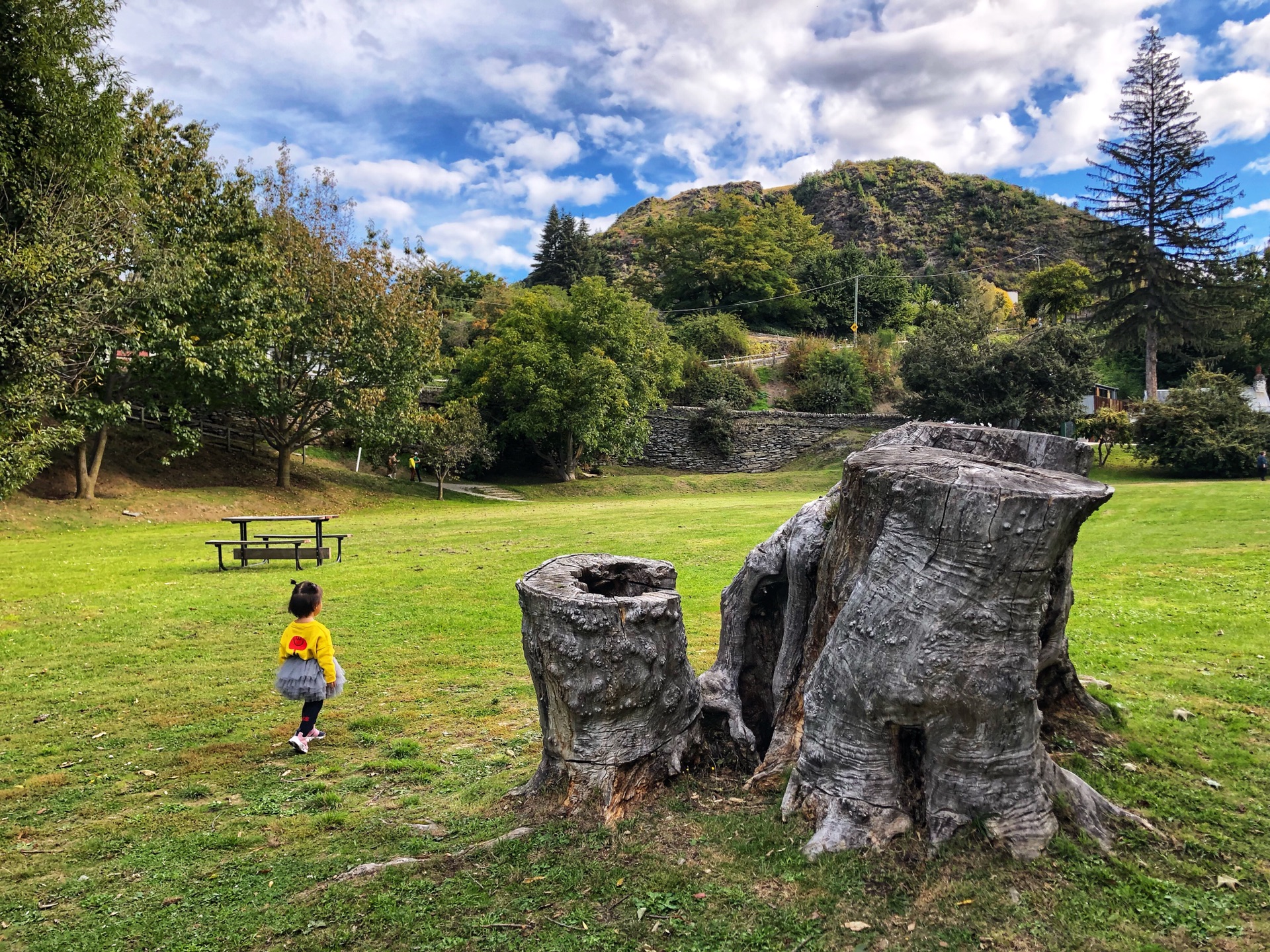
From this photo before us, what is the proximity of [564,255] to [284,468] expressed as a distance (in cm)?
4490

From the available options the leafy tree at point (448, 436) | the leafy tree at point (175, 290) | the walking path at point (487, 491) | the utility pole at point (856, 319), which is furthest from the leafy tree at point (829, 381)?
the leafy tree at point (175, 290)

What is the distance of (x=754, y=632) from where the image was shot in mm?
5465

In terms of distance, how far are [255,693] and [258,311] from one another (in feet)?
65.9

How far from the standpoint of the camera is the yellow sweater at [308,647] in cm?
638

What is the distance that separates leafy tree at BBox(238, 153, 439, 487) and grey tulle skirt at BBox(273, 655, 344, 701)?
860 inches

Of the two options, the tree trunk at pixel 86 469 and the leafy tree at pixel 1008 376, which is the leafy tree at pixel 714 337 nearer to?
the leafy tree at pixel 1008 376

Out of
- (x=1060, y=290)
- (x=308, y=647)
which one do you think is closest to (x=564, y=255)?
(x=1060, y=290)

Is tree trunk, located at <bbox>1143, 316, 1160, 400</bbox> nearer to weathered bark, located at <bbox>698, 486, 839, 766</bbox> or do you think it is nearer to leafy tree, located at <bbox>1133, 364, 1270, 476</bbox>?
leafy tree, located at <bbox>1133, 364, 1270, 476</bbox>

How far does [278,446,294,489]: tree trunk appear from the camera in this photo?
29.0 meters

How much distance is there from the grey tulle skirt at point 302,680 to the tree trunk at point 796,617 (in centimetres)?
323

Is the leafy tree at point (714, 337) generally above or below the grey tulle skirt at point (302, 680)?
Answer: above

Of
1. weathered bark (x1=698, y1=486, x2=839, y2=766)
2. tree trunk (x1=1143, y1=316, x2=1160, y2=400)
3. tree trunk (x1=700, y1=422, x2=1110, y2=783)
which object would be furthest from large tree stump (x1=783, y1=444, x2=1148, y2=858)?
tree trunk (x1=1143, y1=316, x2=1160, y2=400)

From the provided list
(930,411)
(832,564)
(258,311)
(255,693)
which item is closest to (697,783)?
(832,564)

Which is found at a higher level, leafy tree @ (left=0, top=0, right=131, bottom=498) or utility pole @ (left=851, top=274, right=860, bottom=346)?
utility pole @ (left=851, top=274, right=860, bottom=346)
